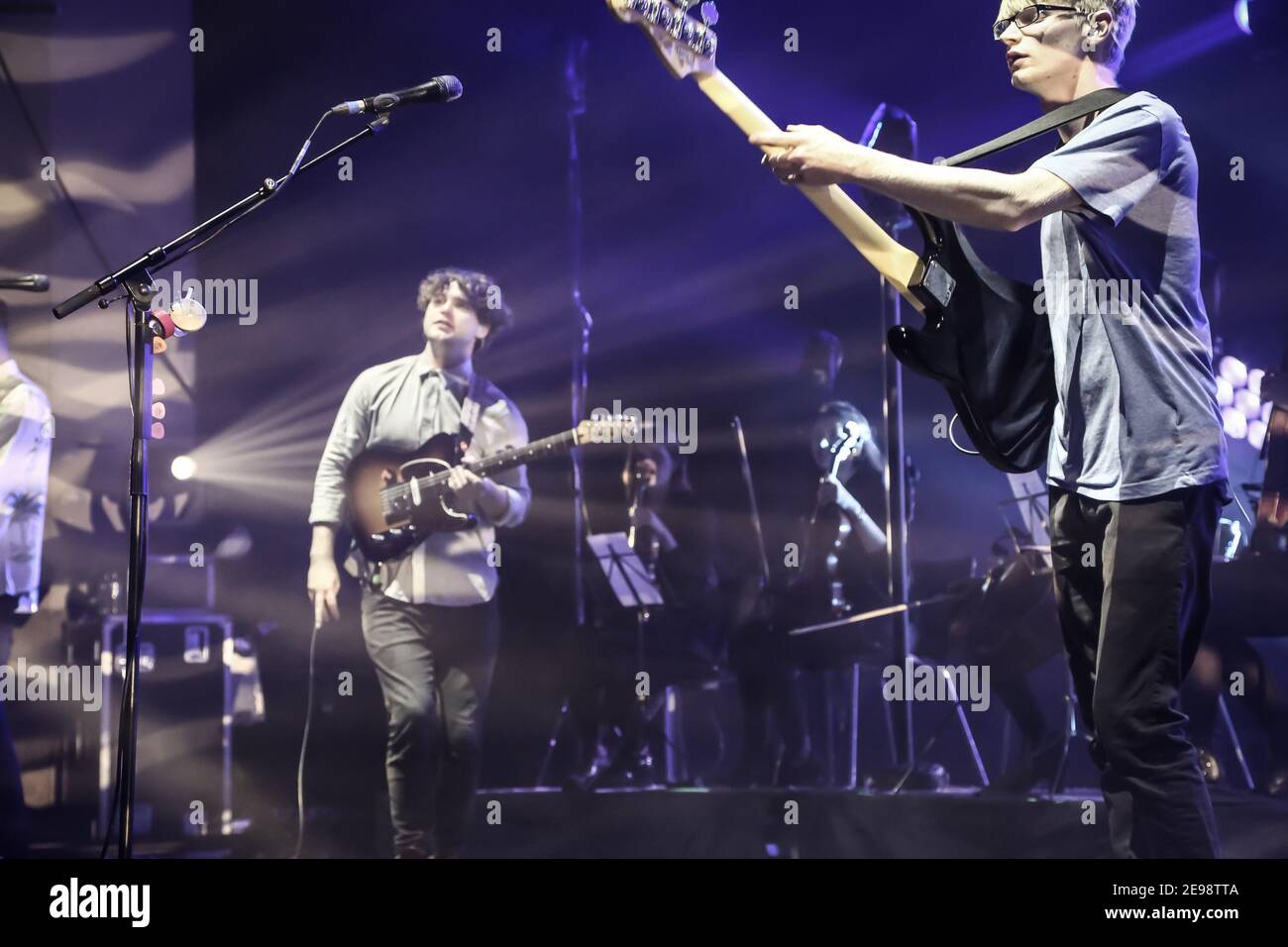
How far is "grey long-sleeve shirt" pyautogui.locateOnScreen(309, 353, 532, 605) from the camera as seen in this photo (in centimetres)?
429

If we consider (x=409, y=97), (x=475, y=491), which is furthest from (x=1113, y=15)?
(x=475, y=491)

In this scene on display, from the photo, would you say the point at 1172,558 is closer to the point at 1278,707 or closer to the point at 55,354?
the point at 1278,707

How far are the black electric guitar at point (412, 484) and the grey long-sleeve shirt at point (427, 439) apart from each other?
0.03 m

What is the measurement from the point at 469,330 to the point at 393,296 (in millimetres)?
328

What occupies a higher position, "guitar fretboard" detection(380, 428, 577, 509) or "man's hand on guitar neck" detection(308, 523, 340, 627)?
"guitar fretboard" detection(380, 428, 577, 509)

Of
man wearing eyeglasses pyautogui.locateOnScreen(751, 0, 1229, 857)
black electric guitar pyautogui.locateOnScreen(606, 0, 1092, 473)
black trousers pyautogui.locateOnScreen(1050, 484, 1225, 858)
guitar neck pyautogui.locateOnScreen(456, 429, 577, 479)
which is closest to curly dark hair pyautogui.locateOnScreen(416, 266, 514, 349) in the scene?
guitar neck pyautogui.locateOnScreen(456, 429, 577, 479)

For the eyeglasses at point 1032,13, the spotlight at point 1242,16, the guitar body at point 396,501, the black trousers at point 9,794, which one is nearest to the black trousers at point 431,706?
the guitar body at point 396,501

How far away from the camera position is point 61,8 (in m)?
4.61

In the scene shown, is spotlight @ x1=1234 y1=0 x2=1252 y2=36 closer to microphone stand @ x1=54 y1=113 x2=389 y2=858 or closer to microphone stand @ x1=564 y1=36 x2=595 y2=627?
microphone stand @ x1=564 y1=36 x2=595 y2=627

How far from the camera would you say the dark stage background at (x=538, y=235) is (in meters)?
4.45

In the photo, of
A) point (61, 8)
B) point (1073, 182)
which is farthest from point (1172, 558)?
point (61, 8)

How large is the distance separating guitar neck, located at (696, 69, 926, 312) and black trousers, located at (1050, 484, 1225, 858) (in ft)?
2.04

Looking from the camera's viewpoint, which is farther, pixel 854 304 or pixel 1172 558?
pixel 854 304

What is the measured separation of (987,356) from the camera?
2.62 meters
